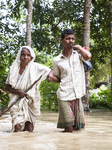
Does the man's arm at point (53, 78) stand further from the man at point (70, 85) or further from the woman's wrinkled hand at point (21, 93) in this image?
the woman's wrinkled hand at point (21, 93)

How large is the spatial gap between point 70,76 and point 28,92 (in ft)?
2.78

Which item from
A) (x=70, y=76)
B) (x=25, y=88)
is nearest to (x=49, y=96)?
(x=25, y=88)

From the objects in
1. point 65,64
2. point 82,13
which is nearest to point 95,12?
point 82,13

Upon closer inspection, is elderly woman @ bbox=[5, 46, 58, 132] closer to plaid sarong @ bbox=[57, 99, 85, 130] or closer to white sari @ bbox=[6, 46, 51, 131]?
white sari @ bbox=[6, 46, 51, 131]

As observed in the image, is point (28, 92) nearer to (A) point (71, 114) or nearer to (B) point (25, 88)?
(B) point (25, 88)

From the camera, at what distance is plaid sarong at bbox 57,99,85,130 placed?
5133 mm

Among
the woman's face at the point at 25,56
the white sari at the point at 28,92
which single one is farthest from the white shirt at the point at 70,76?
the woman's face at the point at 25,56

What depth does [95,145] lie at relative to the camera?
11.3 ft

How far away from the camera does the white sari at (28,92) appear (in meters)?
5.35

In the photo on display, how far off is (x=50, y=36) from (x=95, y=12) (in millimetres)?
2383

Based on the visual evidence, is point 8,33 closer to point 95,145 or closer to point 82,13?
point 82,13

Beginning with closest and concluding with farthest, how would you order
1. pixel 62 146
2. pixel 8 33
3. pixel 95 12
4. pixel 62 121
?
pixel 62 146 < pixel 62 121 < pixel 8 33 < pixel 95 12

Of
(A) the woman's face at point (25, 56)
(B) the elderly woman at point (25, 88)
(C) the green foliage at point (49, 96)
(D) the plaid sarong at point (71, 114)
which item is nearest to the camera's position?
(D) the plaid sarong at point (71, 114)

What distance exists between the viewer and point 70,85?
5242 millimetres
